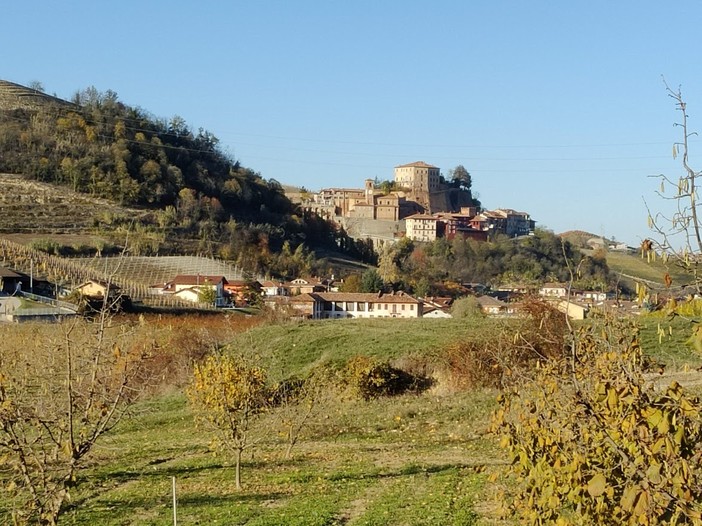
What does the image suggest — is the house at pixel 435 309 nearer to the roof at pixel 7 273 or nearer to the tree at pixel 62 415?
the roof at pixel 7 273

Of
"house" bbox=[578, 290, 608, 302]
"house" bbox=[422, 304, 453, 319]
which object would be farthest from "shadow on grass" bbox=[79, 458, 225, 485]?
"house" bbox=[422, 304, 453, 319]

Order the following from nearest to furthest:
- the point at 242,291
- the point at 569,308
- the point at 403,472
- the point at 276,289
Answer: the point at 569,308
the point at 403,472
the point at 242,291
the point at 276,289

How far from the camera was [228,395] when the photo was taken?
15094 mm

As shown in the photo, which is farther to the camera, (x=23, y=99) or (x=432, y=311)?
(x=23, y=99)

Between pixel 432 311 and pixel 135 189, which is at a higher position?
pixel 135 189

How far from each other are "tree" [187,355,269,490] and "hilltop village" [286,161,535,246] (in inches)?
4373

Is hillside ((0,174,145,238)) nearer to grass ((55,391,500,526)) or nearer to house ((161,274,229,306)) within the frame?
house ((161,274,229,306))

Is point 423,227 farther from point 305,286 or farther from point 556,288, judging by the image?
point 556,288

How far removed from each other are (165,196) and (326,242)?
2308 cm

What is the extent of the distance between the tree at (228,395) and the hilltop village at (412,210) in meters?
111

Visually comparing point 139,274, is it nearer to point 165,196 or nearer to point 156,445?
point 165,196

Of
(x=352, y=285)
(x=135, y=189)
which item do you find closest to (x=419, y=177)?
(x=135, y=189)

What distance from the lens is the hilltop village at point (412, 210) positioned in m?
133

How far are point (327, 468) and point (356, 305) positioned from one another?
53994 mm
